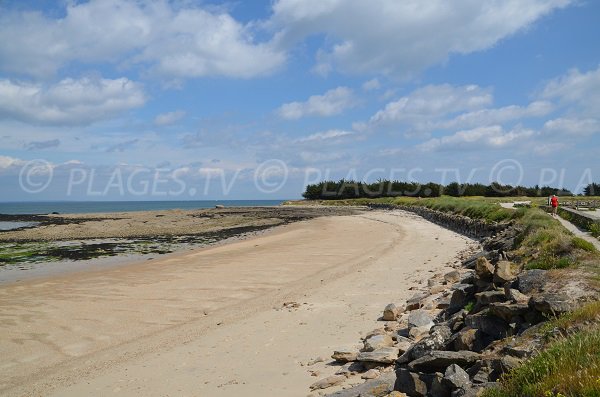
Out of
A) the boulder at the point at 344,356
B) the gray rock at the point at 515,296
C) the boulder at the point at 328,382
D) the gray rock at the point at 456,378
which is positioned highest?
the gray rock at the point at 515,296

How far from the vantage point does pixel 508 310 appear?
5.94 meters

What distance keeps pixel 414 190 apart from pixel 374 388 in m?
92.0

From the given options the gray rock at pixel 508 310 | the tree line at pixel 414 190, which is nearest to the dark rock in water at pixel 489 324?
the gray rock at pixel 508 310

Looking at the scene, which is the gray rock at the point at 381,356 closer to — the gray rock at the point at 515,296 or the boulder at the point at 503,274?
the gray rock at the point at 515,296

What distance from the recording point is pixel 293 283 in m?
14.5

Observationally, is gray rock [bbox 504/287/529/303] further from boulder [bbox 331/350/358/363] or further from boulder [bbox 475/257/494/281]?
boulder [bbox 331/350/358/363]

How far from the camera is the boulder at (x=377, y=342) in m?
6.97

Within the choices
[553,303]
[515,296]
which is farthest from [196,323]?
[553,303]

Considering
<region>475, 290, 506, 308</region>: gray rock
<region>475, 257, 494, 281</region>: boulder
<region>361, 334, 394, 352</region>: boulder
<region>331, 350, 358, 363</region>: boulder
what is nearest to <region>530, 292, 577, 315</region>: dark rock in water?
<region>475, 290, 506, 308</region>: gray rock

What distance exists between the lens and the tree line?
72.9 metres

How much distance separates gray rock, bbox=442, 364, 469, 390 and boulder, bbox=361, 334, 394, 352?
7.52ft

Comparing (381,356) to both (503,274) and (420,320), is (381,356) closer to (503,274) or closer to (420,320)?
(420,320)

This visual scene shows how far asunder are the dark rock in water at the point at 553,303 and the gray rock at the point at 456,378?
149cm

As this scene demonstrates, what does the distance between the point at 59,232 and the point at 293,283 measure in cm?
3678
